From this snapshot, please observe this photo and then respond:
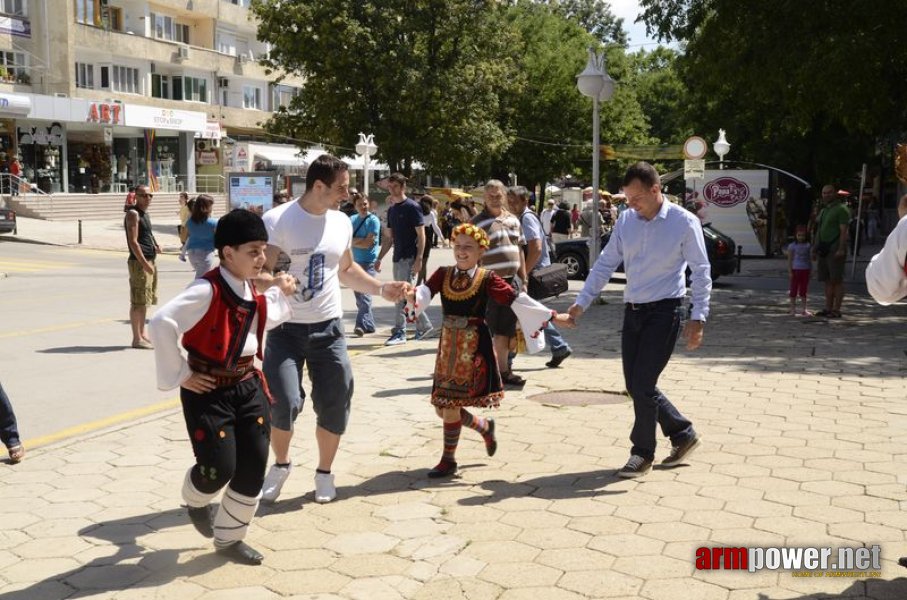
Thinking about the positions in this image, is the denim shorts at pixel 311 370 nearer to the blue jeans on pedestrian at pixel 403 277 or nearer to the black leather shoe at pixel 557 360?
the black leather shoe at pixel 557 360

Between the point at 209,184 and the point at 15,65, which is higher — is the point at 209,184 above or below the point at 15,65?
below

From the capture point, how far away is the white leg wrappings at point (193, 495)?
15.0 feet

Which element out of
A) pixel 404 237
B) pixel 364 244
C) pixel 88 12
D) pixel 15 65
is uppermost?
pixel 88 12

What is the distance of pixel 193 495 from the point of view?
4609 millimetres

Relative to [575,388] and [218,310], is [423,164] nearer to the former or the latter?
[575,388]

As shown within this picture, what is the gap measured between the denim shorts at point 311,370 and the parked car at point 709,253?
14968mm

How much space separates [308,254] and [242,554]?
165cm

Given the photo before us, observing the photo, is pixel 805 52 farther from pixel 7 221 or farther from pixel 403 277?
pixel 7 221

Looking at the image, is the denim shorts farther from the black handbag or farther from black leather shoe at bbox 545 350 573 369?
black leather shoe at bbox 545 350 573 369

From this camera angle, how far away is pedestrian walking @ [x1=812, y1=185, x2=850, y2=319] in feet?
46.0

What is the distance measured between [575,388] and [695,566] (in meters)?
4.54

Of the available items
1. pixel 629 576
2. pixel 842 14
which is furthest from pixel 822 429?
pixel 842 14

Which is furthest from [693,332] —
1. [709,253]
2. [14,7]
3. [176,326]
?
[14,7]

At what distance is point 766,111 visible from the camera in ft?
104
